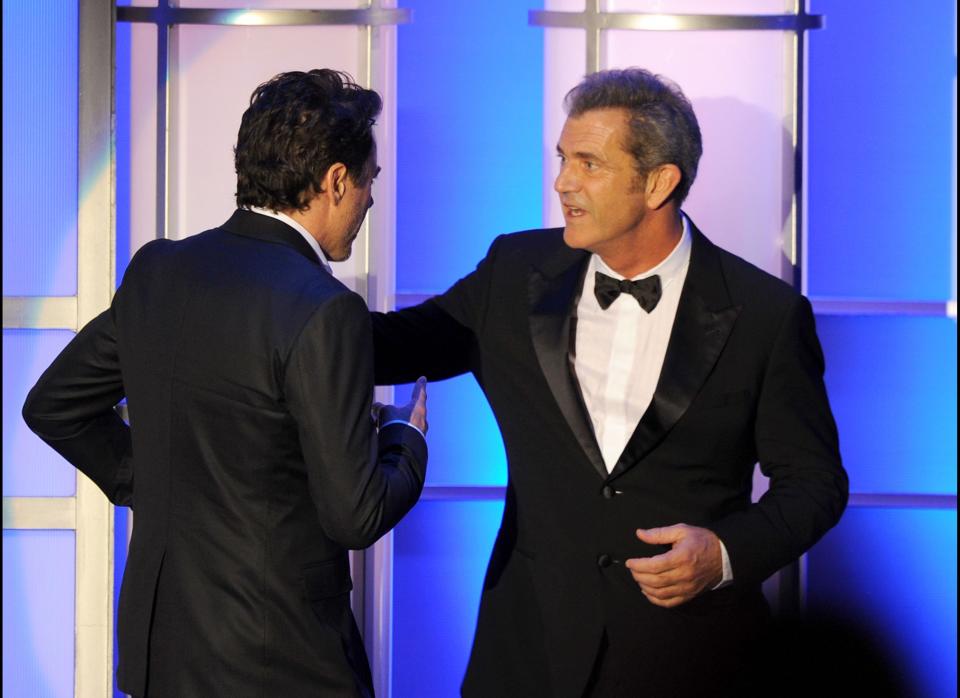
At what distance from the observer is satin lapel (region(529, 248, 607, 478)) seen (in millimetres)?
2316

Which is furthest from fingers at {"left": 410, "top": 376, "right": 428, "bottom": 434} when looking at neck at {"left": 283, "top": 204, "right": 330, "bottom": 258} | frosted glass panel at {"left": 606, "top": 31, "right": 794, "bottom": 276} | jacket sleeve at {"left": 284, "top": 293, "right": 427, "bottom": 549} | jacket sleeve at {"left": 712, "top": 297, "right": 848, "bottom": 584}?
frosted glass panel at {"left": 606, "top": 31, "right": 794, "bottom": 276}

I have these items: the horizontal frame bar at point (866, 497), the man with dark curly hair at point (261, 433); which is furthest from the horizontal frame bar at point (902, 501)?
the man with dark curly hair at point (261, 433)

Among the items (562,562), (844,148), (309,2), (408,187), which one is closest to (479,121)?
(408,187)

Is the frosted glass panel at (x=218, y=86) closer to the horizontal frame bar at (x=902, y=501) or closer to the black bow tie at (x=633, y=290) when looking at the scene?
the black bow tie at (x=633, y=290)

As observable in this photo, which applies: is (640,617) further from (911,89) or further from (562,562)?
(911,89)

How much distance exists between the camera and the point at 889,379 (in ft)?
10.2

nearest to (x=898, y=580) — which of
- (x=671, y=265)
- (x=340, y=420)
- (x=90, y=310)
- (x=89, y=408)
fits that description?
(x=671, y=265)

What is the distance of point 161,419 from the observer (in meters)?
1.93

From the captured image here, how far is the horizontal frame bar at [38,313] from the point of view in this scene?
3098 mm

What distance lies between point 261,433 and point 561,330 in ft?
2.53

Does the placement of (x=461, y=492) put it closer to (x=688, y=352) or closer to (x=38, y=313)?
(x=688, y=352)

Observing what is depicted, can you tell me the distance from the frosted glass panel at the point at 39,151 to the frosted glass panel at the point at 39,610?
69 centimetres

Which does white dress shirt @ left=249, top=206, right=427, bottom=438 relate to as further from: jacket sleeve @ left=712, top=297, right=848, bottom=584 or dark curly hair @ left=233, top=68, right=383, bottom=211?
jacket sleeve @ left=712, top=297, right=848, bottom=584

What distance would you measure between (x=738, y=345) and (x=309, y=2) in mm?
1501
